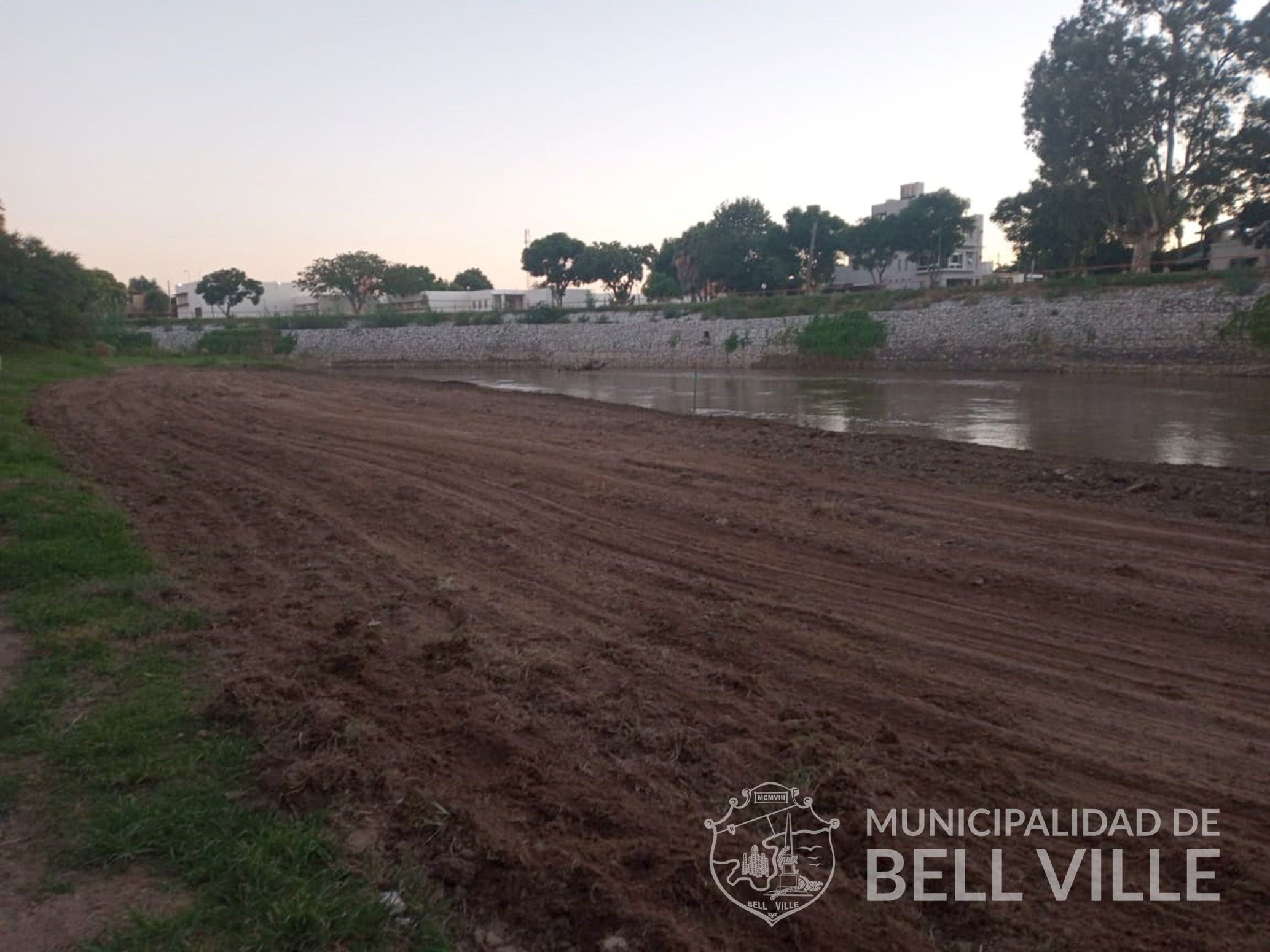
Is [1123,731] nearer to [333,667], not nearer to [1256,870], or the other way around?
[1256,870]

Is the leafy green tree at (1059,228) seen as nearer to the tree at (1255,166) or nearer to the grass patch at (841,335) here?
the tree at (1255,166)

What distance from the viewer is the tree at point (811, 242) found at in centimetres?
6881

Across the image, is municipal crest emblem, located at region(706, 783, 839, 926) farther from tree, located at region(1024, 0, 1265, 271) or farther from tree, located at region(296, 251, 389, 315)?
tree, located at region(296, 251, 389, 315)

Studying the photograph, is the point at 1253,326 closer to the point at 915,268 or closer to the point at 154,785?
the point at 154,785

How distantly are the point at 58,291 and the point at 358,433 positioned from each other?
28617mm

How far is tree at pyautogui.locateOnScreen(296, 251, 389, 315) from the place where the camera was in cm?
8519

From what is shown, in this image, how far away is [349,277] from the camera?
85562 millimetres

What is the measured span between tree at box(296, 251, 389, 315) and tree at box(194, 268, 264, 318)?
5517 millimetres

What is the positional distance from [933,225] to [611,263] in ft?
97.3

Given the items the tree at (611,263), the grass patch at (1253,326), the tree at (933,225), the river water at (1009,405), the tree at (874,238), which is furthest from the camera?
the tree at (611,263)

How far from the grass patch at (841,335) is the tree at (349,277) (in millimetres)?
54035

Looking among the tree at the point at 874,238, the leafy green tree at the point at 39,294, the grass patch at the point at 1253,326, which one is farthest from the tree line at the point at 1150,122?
the leafy green tree at the point at 39,294

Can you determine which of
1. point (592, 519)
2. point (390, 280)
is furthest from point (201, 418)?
point (390, 280)

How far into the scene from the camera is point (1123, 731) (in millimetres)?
3906
